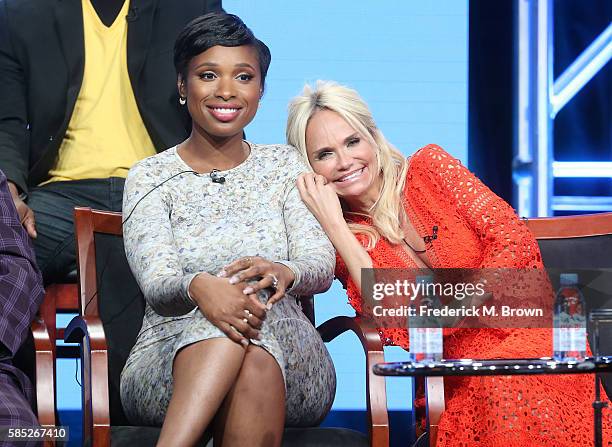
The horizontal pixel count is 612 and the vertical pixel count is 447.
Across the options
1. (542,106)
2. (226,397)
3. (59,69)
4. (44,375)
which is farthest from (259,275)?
(542,106)

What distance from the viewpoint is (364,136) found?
124 inches

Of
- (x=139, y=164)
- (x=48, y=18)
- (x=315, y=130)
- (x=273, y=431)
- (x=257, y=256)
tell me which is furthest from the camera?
(x=48, y=18)

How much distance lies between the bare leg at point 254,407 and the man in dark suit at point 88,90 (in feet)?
3.50

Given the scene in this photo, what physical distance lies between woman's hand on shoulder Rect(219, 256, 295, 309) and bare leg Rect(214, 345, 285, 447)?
145 mm

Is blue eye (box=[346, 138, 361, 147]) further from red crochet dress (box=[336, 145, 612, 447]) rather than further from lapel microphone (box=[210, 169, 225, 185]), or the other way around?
lapel microphone (box=[210, 169, 225, 185])

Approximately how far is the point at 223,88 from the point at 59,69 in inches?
28.2

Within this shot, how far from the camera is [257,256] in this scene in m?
2.70

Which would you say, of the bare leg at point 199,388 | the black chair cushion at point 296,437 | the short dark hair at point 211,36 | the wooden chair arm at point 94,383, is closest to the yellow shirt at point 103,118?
the short dark hair at point 211,36

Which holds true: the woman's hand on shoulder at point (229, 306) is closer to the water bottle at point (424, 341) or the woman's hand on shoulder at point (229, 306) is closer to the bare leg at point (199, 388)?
the bare leg at point (199, 388)

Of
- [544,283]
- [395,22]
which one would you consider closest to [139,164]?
[544,283]

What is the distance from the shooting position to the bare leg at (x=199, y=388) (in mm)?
2365

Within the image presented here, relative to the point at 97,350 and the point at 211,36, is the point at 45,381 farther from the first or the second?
the point at 211,36

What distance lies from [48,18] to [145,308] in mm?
1002

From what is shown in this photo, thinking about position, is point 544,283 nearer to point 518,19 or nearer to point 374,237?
point 374,237
